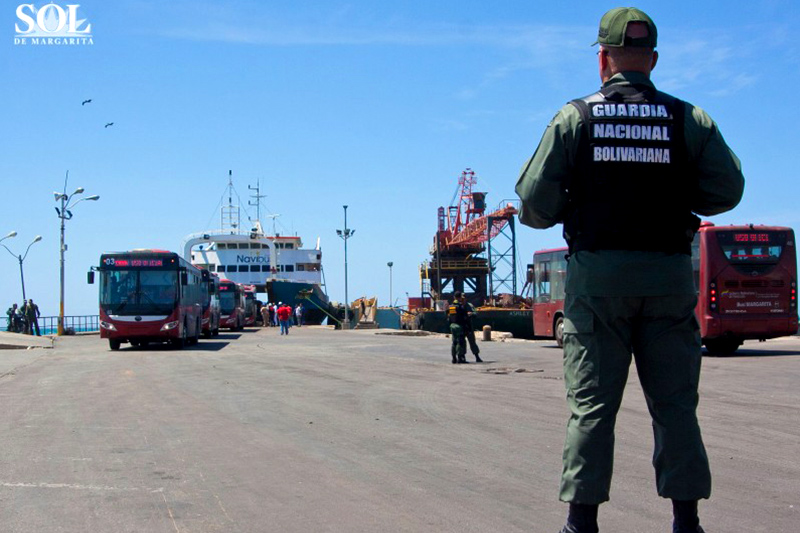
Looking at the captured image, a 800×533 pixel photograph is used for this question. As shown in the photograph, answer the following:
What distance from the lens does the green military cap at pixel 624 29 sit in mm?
3375

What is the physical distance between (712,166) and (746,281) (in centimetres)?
1689

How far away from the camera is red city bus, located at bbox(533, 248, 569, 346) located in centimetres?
2427

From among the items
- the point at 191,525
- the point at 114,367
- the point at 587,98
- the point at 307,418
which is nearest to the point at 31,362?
the point at 114,367

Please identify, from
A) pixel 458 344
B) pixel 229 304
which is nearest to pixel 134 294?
pixel 458 344

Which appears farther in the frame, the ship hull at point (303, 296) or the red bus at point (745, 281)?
the ship hull at point (303, 296)

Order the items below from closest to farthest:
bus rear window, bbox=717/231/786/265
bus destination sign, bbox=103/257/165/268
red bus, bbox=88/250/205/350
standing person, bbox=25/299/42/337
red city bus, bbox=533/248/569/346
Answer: bus rear window, bbox=717/231/786/265 → red city bus, bbox=533/248/569/346 → red bus, bbox=88/250/205/350 → bus destination sign, bbox=103/257/165/268 → standing person, bbox=25/299/42/337

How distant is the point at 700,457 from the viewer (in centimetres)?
321

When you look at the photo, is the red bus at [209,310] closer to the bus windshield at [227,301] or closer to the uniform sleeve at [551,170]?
the bus windshield at [227,301]

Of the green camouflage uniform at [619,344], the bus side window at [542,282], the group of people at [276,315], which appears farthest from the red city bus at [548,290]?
the group of people at [276,315]

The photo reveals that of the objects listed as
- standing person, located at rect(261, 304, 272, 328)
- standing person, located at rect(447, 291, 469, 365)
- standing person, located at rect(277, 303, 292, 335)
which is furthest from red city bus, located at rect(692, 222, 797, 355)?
standing person, located at rect(261, 304, 272, 328)

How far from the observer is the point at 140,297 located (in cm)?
2514

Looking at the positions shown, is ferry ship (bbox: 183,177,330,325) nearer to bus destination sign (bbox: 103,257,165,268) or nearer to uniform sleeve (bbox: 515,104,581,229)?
bus destination sign (bbox: 103,257,165,268)

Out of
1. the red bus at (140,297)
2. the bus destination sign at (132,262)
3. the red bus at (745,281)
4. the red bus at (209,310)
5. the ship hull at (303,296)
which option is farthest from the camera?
the ship hull at (303,296)

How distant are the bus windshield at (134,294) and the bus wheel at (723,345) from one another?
14.9m
